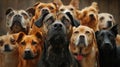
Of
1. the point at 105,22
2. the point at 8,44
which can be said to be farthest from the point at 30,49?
the point at 105,22

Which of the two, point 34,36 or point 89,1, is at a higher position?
point 89,1

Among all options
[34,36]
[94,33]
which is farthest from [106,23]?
[34,36]

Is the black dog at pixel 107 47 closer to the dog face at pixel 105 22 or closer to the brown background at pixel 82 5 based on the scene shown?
the dog face at pixel 105 22

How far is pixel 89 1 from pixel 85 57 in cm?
388

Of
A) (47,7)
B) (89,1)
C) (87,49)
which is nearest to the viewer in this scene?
(87,49)

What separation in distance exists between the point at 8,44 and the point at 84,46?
42.9 inches

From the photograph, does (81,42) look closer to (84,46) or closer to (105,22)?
(84,46)

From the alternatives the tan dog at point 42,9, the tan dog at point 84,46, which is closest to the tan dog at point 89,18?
the tan dog at point 42,9

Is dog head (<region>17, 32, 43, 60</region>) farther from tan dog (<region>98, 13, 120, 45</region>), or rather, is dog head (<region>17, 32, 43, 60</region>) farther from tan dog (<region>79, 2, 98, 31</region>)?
tan dog (<region>98, 13, 120, 45</region>)

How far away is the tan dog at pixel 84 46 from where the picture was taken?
6.65 meters

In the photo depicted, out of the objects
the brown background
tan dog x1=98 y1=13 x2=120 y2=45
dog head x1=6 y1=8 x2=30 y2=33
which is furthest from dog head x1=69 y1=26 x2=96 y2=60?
the brown background

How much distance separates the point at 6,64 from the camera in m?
7.08

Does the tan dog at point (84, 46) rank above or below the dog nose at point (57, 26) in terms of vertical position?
below

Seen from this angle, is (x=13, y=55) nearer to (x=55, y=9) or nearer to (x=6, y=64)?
(x=6, y=64)
